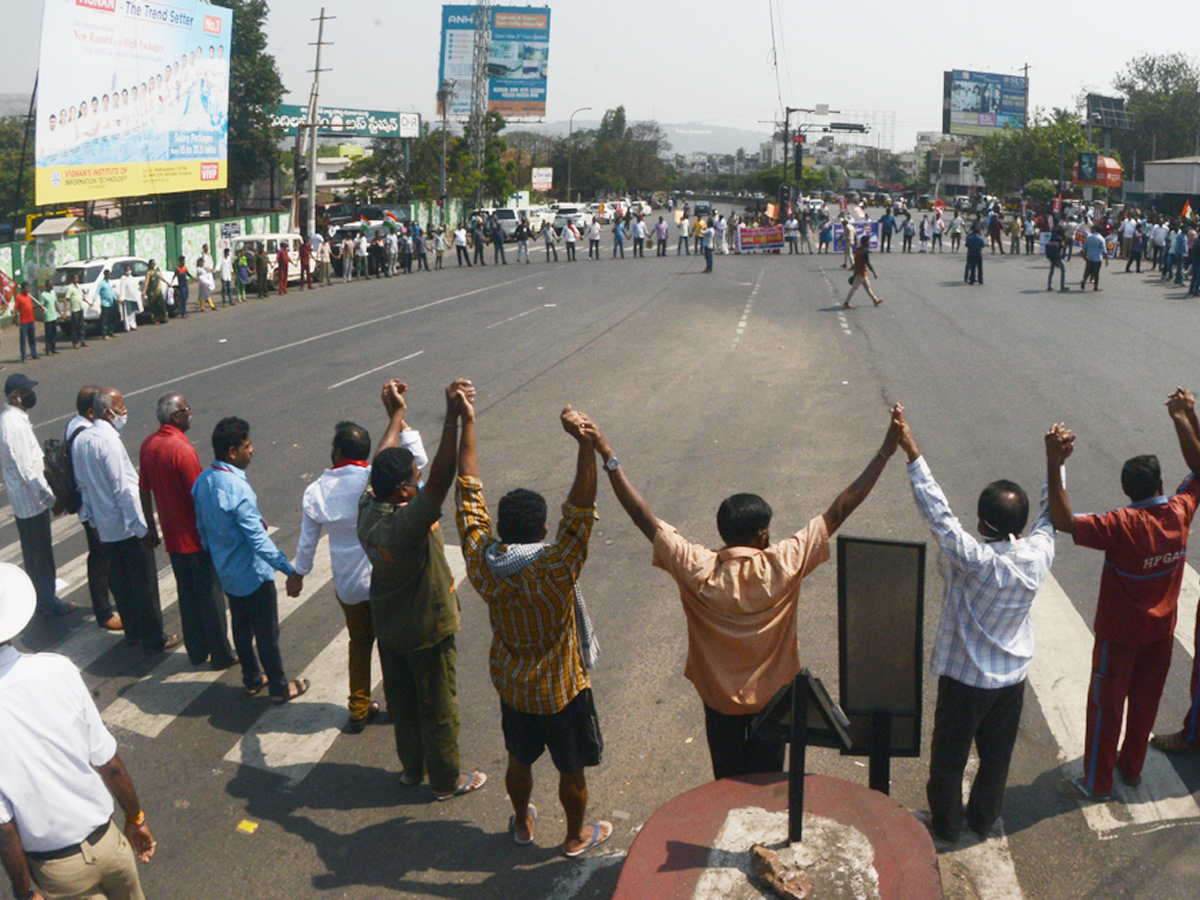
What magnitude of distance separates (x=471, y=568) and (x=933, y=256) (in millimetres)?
41166

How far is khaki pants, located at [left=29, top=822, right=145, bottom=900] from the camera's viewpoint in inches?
137

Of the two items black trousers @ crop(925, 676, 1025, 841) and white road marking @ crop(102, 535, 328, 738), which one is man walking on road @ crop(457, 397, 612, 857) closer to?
black trousers @ crop(925, 676, 1025, 841)

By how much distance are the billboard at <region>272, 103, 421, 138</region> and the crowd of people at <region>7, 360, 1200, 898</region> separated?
57.8 m

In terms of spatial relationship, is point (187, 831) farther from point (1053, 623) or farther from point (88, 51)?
point (88, 51)

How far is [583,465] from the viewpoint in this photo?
4.38 metres

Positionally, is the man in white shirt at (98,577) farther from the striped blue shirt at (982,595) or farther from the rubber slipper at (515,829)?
the striped blue shirt at (982,595)

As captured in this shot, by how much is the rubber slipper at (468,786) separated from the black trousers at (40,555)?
4190 mm

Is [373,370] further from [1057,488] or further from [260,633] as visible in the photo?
[1057,488]

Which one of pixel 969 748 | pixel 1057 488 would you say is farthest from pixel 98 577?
pixel 1057 488

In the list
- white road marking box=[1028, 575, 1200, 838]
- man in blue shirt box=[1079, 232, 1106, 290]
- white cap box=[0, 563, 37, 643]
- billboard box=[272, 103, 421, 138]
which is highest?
billboard box=[272, 103, 421, 138]

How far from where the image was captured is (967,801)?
5.12 m

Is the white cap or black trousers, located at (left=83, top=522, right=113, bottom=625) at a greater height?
the white cap

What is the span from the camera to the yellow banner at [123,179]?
28766 mm

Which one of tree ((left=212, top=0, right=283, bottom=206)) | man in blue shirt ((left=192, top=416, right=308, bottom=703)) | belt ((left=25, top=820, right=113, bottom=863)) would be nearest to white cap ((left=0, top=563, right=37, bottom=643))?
belt ((left=25, top=820, right=113, bottom=863))
